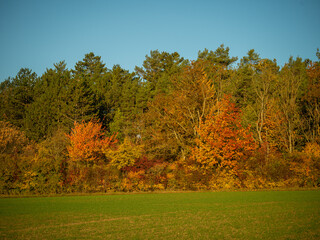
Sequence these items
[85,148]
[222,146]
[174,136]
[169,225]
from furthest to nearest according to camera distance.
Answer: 1. [174,136]
2. [85,148]
3. [222,146]
4. [169,225]

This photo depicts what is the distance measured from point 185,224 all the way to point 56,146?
29745 millimetres

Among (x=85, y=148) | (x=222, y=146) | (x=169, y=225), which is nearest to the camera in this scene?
(x=169, y=225)

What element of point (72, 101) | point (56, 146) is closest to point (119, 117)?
point (72, 101)

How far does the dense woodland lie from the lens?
23.6 meters

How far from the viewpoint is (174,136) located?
33.8 metres

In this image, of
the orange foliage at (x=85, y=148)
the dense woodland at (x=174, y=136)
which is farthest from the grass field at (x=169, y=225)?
the orange foliage at (x=85, y=148)

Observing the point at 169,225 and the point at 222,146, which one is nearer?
the point at 169,225

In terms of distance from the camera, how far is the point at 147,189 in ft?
81.1

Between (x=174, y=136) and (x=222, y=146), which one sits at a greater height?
(x=174, y=136)

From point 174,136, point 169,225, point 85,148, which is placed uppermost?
point 174,136

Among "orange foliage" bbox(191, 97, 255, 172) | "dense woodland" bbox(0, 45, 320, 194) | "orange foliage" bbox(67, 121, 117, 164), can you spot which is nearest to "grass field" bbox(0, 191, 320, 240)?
"dense woodland" bbox(0, 45, 320, 194)

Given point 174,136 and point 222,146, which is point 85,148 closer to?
point 174,136

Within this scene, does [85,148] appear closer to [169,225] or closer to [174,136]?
[174,136]

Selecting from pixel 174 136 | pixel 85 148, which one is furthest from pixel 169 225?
pixel 174 136
